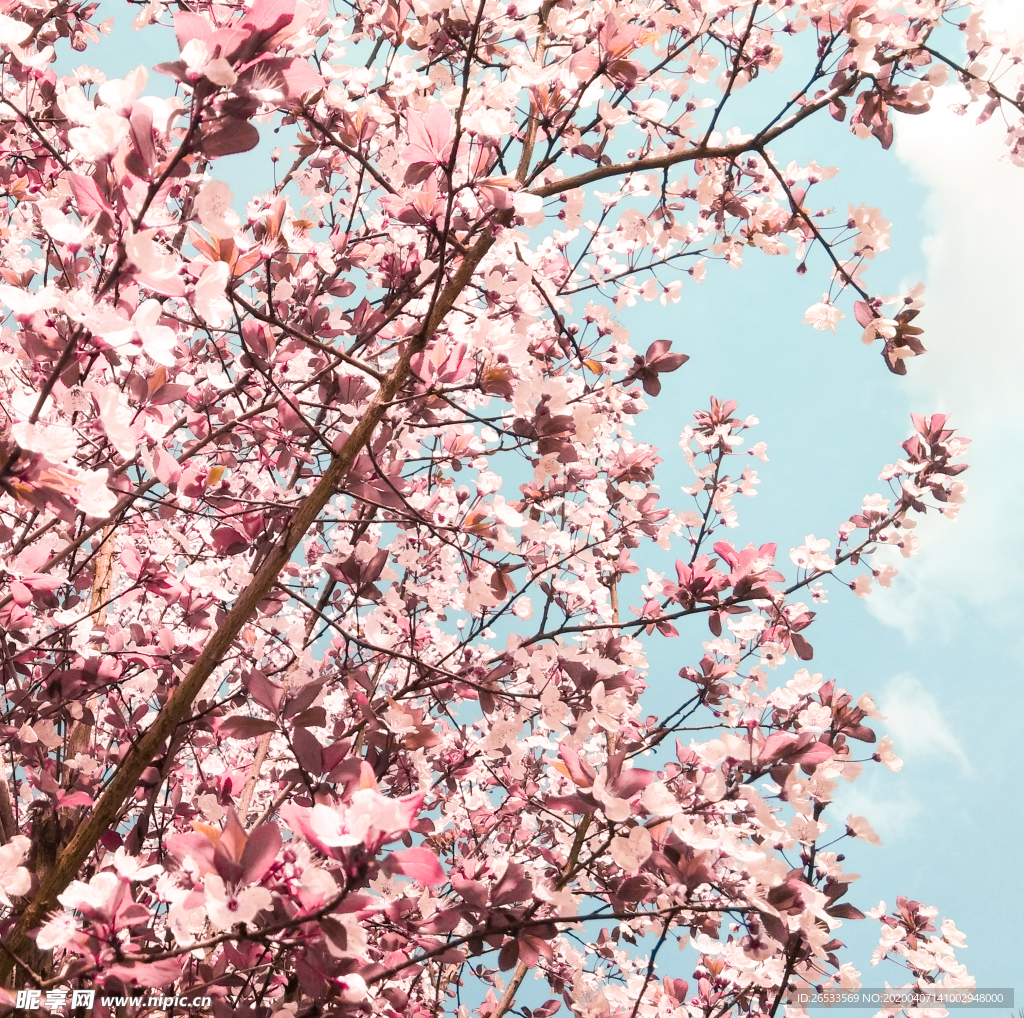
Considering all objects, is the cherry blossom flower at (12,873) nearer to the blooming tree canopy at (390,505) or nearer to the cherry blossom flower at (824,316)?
the blooming tree canopy at (390,505)

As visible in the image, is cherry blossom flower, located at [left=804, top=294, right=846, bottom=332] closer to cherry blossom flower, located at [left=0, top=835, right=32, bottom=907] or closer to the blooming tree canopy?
the blooming tree canopy

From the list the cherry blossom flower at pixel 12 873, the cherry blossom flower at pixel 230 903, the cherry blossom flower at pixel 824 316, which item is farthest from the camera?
the cherry blossom flower at pixel 824 316

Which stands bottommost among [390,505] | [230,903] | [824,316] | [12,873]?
[12,873]

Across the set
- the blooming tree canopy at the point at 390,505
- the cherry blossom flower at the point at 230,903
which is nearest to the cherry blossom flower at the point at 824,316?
the blooming tree canopy at the point at 390,505

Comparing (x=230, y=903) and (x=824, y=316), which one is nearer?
(x=230, y=903)

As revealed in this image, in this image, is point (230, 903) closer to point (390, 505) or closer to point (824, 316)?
point (390, 505)

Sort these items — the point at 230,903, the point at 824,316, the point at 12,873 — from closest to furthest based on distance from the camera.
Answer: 1. the point at 230,903
2. the point at 12,873
3. the point at 824,316

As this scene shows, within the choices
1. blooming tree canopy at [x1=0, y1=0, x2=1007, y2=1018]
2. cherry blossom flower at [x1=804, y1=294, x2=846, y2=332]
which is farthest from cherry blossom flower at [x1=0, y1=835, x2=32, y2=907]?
cherry blossom flower at [x1=804, y1=294, x2=846, y2=332]

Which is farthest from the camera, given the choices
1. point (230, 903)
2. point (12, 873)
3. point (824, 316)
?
point (824, 316)

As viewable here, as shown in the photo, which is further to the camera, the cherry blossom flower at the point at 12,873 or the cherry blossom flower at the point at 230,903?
the cherry blossom flower at the point at 12,873

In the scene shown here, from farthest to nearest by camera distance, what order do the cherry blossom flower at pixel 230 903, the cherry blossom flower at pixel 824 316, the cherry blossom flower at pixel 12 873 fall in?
the cherry blossom flower at pixel 824 316, the cherry blossom flower at pixel 12 873, the cherry blossom flower at pixel 230 903

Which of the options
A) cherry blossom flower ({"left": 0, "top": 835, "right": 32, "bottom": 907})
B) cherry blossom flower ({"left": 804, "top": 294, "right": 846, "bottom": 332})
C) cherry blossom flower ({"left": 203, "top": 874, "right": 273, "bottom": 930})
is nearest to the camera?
cherry blossom flower ({"left": 203, "top": 874, "right": 273, "bottom": 930})

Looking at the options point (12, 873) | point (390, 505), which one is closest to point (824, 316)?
point (390, 505)

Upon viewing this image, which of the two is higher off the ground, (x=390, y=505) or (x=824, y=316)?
(x=824, y=316)
